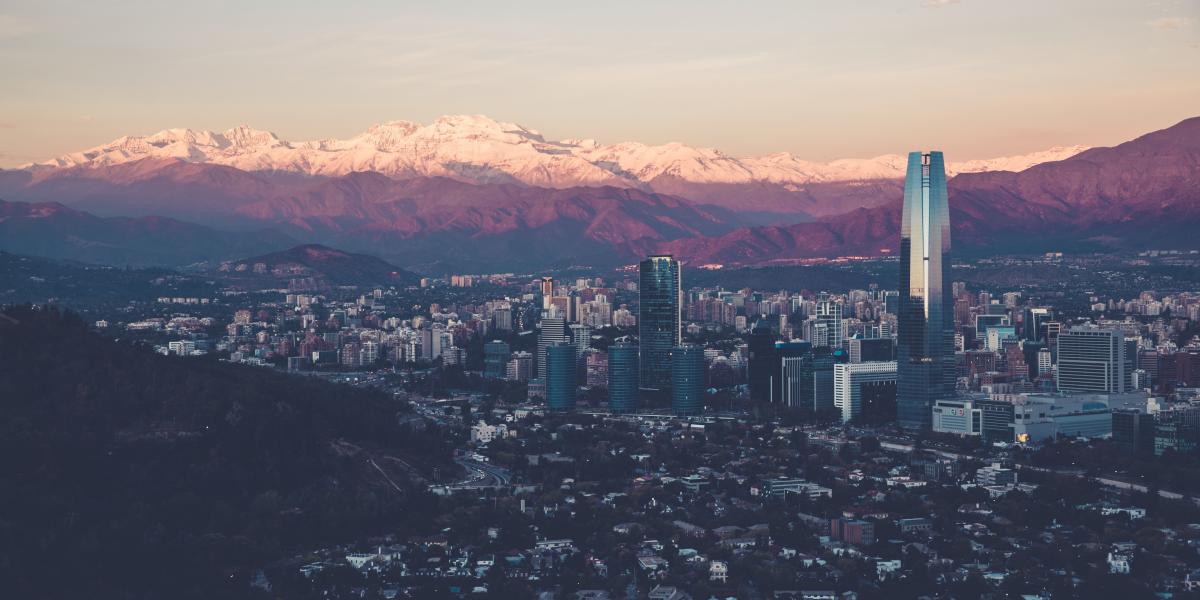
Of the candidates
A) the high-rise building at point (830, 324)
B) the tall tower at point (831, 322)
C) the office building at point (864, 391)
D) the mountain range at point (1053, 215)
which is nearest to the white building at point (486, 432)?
the office building at point (864, 391)

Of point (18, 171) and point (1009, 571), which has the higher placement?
point (18, 171)

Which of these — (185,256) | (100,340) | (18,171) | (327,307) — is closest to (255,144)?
(18,171)

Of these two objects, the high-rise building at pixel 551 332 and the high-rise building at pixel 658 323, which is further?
the high-rise building at pixel 551 332

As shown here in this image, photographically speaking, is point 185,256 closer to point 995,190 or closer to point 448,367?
point 995,190

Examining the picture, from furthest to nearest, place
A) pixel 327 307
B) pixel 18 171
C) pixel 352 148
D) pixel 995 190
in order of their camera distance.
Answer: pixel 352 148 < pixel 18 171 < pixel 995 190 < pixel 327 307

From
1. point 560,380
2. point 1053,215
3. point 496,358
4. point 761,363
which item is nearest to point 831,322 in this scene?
point 496,358

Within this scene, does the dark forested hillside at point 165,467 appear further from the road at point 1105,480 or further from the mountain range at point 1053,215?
the mountain range at point 1053,215

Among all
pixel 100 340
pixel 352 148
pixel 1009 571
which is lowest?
pixel 1009 571
